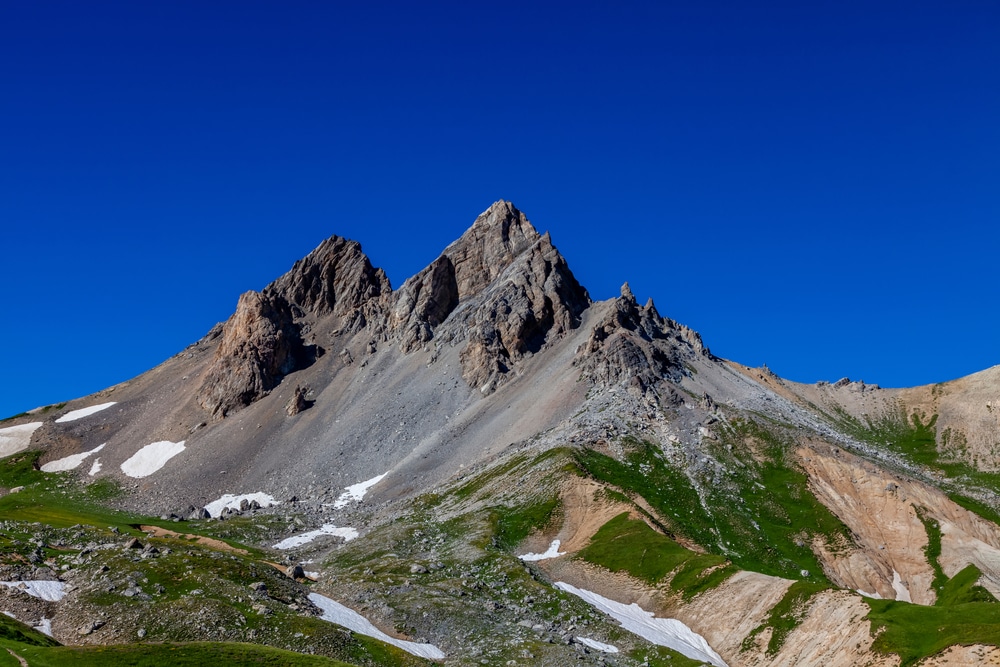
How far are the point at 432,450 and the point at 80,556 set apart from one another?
85882mm

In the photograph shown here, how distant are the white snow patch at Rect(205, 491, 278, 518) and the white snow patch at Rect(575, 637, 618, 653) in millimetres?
86315

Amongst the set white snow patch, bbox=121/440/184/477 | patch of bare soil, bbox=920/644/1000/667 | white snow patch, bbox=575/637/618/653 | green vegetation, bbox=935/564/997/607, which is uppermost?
white snow patch, bbox=121/440/184/477

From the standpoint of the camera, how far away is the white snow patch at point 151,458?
173 metres

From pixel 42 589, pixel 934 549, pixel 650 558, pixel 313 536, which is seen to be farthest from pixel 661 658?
pixel 313 536

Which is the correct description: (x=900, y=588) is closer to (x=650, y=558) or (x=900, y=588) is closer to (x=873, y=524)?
(x=873, y=524)

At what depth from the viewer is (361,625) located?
76688 millimetres

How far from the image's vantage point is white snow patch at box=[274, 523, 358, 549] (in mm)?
123625

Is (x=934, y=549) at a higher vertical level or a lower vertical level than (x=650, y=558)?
lower

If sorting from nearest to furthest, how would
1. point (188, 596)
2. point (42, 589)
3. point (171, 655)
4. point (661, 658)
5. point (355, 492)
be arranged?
point (171, 655)
point (42, 589)
point (188, 596)
point (661, 658)
point (355, 492)

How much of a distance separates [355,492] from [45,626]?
285ft

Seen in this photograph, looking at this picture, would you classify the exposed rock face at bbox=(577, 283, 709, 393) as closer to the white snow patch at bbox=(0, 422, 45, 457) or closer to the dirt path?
the dirt path

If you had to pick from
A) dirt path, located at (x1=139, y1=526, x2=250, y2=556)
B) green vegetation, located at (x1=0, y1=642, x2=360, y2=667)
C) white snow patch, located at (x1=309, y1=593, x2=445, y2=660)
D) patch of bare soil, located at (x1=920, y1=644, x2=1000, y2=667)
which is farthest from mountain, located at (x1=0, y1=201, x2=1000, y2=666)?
dirt path, located at (x1=139, y1=526, x2=250, y2=556)

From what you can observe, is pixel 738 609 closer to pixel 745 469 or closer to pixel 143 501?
pixel 745 469

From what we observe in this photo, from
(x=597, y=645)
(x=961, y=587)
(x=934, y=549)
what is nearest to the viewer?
(x=597, y=645)
